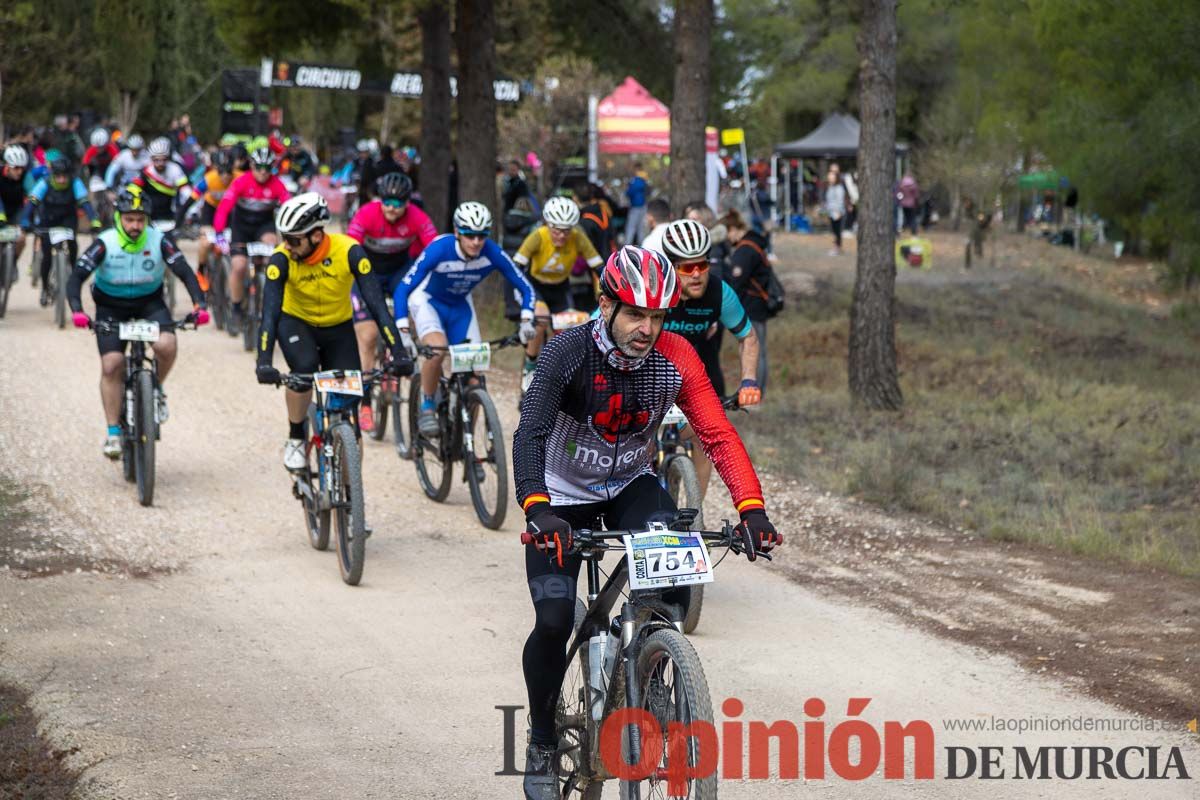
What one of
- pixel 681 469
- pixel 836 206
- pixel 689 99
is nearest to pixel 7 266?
pixel 689 99

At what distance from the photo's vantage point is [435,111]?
2145cm

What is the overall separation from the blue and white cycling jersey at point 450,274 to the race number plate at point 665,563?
5879 mm

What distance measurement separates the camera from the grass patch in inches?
405

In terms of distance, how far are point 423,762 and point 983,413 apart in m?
9.60

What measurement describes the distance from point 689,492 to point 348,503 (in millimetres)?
2148

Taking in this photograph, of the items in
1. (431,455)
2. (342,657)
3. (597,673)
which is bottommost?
(342,657)

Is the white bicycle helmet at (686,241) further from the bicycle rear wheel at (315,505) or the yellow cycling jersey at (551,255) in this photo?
Result: the yellow cycling jersey at (551,255)

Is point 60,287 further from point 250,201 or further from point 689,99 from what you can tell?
point 689,99

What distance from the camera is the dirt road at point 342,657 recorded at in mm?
5672

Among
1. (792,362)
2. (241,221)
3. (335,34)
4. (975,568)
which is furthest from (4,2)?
(975,568)

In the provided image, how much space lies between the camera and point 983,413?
46.3ft

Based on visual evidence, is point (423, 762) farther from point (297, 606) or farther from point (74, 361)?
point (74, 361)

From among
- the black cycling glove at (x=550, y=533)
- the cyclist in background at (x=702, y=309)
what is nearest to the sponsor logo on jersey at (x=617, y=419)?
the black cycling glove at (x=550, y=533)

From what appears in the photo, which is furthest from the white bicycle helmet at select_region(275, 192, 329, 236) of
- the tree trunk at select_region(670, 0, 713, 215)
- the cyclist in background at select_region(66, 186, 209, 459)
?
the tree trunk at select_region(670, 0, 713, 215)
